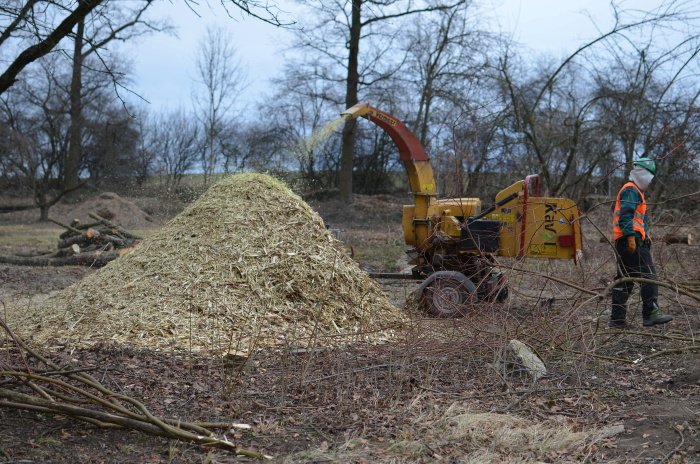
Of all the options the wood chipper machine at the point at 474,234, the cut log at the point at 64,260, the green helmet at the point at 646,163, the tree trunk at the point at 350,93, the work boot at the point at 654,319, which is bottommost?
the cut log at the point at 64,260

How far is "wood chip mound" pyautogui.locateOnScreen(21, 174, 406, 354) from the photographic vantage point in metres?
6.68

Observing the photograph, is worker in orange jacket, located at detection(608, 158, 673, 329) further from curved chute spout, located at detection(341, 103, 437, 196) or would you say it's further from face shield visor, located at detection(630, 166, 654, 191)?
curved chute spout, located at detection(341, 103, 437, 196)

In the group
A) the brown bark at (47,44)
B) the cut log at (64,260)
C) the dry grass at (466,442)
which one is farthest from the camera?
the cut log at (64,260)

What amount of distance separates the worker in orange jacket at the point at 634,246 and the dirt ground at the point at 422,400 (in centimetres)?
28

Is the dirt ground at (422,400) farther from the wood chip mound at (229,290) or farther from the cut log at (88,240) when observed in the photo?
the cut log at (88,240)

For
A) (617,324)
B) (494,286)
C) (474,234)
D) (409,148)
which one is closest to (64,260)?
(409,148)

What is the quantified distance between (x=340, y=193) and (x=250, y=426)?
22.3 m

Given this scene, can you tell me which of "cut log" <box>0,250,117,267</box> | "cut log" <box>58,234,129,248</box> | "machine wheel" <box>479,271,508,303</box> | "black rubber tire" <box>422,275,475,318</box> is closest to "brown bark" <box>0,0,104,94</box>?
"machine wheel" <box>479,271,508,303</box>

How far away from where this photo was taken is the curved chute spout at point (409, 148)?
9.61 metres

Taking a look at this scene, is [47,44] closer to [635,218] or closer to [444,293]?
[444,293]

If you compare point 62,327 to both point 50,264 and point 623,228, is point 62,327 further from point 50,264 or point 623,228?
point 50,264

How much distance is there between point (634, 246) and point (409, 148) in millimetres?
3537

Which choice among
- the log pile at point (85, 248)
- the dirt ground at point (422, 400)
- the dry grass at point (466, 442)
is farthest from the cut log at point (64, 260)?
the dry grass at point (466, 442)

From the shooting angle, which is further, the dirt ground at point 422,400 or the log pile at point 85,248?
the log pile at point 85,248
